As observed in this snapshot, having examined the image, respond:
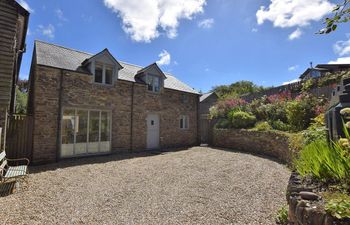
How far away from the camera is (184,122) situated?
1694 cm

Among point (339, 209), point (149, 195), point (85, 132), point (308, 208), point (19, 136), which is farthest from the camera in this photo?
point (85, 132)

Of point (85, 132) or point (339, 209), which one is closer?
point (339, 209)

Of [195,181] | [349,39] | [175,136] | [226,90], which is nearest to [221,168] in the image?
[195,181]

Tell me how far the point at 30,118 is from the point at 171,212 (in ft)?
28.2

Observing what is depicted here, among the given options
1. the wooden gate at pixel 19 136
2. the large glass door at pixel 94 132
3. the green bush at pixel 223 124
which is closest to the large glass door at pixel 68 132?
the large glass door at pixel 94 132

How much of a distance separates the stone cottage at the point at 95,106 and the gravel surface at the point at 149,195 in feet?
6.93

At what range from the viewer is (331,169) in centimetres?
324

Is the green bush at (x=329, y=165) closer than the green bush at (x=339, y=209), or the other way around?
the green bush at (x=339, y=209)

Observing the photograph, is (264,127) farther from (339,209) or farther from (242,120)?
(339,209)

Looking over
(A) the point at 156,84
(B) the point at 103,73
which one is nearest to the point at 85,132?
(B) the point at 103,73

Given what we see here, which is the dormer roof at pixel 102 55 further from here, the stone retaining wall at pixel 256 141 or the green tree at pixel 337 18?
the green tree at pixel 337 18

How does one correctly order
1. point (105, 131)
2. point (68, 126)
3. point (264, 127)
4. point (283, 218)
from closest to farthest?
1. point (283, 218)
2. point (68, 126)
3. point (105, 131)
4. point (264, 127)

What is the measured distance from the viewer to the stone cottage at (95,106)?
9.88 m

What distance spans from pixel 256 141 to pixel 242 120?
2.30 metres
